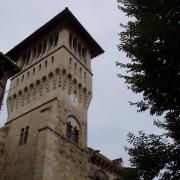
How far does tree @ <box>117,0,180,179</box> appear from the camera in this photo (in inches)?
341

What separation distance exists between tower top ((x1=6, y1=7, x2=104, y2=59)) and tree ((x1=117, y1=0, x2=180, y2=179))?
1889 centimetres

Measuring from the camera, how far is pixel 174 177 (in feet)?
30.8

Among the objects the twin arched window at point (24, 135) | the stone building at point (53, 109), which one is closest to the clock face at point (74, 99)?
the stone building at point (53, 109)

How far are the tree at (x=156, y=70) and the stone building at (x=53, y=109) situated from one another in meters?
9.35

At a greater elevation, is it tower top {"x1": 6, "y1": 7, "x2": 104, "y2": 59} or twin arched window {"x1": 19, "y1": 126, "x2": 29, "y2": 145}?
tower top {"x1": 6, "y1": 7, "x2": 104, "y2": 59}

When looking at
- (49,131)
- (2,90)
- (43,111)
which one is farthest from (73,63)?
(2,90)

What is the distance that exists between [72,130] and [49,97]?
3079mm

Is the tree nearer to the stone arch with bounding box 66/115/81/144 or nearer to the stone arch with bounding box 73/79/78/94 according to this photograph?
the stone arch with bounding box 66/115/81/144

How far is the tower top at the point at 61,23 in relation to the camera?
2869cm

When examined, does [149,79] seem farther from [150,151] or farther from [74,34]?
[74,34]

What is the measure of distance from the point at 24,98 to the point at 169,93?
63.7 ft

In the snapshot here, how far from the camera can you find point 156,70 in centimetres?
897

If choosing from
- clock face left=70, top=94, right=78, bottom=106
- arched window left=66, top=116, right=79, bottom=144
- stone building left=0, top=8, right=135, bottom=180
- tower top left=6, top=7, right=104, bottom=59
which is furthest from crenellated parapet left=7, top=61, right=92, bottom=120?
tower top left=6, top=7, right=104, bottom=59

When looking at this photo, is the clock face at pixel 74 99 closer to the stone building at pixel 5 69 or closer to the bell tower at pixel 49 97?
the bell tower at pixel 49 97
